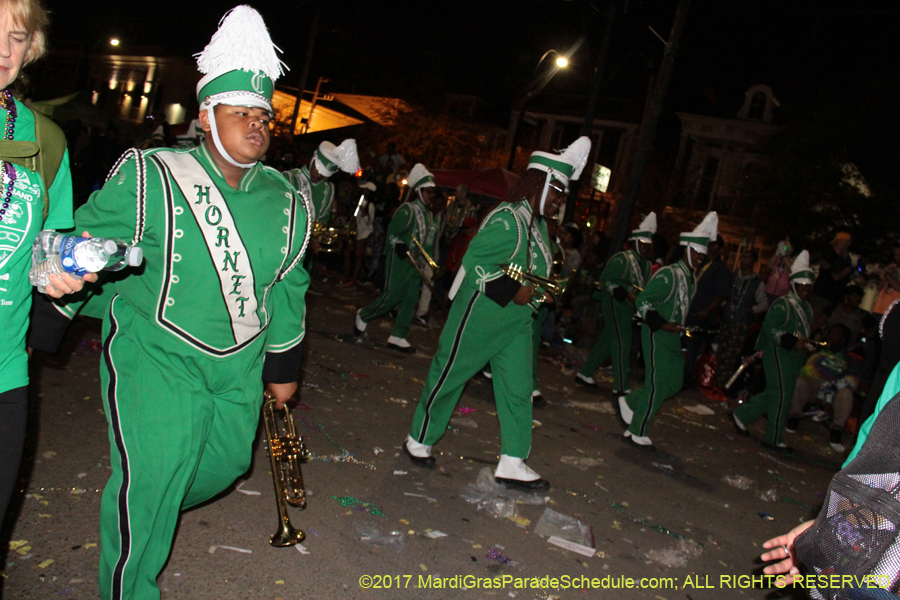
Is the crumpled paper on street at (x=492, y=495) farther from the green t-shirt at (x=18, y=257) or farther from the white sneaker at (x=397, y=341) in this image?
the white sneaker at (x=397, y=341)

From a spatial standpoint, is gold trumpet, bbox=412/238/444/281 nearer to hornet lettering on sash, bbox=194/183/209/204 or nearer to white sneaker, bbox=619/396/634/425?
white sneaker, bbox=619/396/634/425

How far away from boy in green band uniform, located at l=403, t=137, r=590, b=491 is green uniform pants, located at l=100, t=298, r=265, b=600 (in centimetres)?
247

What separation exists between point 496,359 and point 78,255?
3341 millimetres

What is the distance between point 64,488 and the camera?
370 centimetres

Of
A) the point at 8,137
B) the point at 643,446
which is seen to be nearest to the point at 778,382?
the point at 643,446

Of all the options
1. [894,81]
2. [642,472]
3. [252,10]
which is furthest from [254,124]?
[894,81]

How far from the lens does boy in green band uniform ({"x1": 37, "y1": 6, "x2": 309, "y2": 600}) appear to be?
2.38 metres

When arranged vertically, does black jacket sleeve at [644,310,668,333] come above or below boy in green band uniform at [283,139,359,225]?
below

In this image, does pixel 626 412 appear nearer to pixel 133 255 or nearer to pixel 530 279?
pixel 530 279

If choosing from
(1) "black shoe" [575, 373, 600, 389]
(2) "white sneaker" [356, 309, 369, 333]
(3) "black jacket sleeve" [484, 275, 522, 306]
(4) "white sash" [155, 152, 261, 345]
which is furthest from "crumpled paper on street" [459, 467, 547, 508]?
(1) "black shoe" [575, 373, 600, 389]

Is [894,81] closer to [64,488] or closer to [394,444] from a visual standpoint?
[394,444]

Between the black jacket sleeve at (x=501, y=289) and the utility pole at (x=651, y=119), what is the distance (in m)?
9.07

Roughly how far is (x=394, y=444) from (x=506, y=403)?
1107 mm

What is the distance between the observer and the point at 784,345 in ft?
25.4
